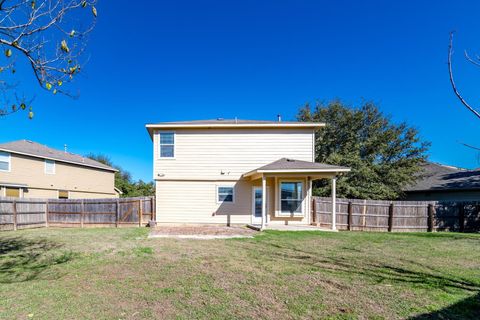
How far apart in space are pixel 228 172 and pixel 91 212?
7620mm

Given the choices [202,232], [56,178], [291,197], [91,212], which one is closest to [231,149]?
[291,197]

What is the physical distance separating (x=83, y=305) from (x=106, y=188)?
88.7 ft

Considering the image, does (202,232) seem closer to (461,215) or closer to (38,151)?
(461,215)

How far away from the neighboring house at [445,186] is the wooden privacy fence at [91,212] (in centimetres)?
1834

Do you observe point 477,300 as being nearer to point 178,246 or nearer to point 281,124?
point 178,246

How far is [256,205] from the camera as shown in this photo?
46.5ft

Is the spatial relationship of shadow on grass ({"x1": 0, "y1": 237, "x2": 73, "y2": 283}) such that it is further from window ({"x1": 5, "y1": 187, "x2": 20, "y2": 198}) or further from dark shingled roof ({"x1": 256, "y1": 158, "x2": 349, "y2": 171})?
window ({"x1": 5, "y1": 187, "x2": 20, "y2": 198})

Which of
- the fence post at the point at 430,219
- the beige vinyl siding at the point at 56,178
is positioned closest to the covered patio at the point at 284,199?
the fence post at the point at 430,219

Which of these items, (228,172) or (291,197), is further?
(228,172)

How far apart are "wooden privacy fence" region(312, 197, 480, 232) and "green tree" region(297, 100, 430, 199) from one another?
17.0 ft

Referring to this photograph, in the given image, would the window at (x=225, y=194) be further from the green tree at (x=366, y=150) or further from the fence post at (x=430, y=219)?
the fence post at (x=430, y=219)

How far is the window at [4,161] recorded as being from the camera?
65.3 ft

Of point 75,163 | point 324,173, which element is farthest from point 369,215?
point 75,163

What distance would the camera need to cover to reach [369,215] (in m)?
14.3
